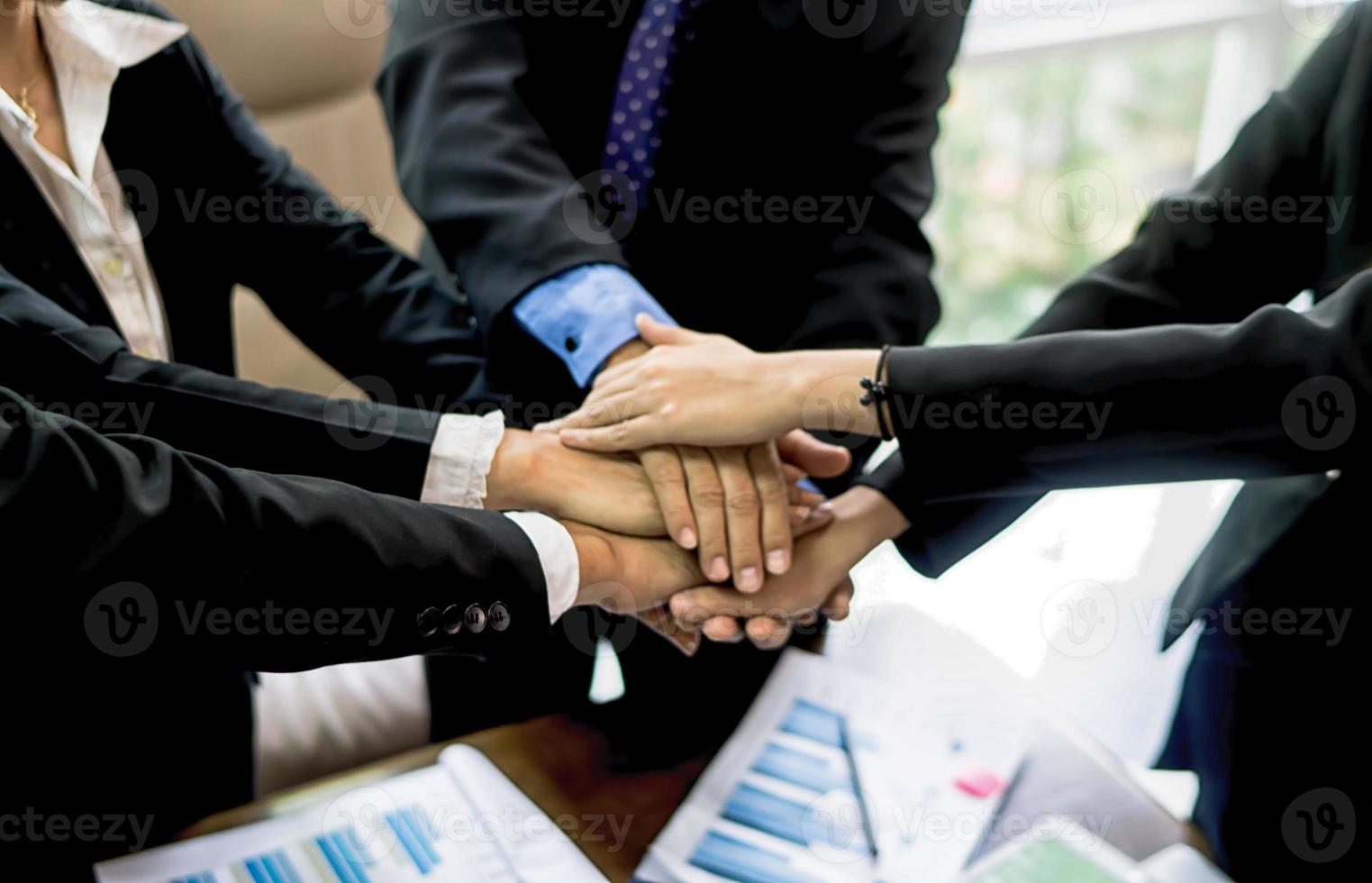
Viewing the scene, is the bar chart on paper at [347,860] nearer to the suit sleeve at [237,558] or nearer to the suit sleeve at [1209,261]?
the suit sleeve at [237,558]

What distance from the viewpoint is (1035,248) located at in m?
3.58

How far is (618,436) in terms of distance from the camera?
132 cm

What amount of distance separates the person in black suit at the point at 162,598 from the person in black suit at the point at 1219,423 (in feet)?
1.12

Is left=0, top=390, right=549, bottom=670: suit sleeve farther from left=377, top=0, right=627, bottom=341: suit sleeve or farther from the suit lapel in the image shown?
left=377, top=0, right=627, bottom=341: suit sleeve

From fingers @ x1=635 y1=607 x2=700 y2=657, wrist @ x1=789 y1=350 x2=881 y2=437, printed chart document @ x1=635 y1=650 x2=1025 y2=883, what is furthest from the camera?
fingers @ x1=635 y1=607 x2=700 y2=657

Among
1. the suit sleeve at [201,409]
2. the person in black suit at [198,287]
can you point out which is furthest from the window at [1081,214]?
the suit sleeve at [201,409]

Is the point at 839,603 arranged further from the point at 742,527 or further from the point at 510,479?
the point at 510,479

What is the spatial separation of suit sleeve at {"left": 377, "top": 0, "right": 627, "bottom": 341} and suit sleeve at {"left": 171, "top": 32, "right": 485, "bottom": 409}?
8cm

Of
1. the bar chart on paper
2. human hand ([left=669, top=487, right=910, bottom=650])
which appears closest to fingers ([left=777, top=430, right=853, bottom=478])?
human hand ([left=669, top=487, right=910, bottom=650])

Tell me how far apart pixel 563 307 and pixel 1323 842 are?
40.1 inches

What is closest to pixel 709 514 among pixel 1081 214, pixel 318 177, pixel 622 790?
pixel 622 790

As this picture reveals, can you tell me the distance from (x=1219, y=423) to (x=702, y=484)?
1.86 feet

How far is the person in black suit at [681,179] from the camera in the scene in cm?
138

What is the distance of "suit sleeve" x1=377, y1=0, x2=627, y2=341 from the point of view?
138 centimetres
